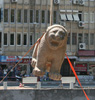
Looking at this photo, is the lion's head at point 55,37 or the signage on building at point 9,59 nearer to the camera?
the lion's head at point 55,37

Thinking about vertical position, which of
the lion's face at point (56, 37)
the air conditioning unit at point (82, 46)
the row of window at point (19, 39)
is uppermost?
the row of window at point (19, 39)

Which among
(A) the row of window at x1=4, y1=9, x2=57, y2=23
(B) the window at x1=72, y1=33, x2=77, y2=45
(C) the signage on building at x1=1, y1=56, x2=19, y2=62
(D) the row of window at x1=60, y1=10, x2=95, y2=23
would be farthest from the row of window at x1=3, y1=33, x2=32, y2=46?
(B) the window at x1=72, y1=33, x2=77, y2=45

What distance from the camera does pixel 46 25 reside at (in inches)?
1608

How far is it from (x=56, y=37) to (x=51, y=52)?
53cm

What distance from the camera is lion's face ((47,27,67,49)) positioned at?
7.40 m

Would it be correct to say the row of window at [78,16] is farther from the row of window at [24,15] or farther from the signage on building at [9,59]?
the signage on building at [9,59]

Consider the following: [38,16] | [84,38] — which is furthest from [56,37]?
[84,38]

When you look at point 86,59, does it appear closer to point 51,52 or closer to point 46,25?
point 46,25

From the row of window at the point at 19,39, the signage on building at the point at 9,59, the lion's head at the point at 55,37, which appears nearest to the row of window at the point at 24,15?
the row of window at the point at 19,39

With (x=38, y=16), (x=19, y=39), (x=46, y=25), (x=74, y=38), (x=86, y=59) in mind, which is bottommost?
(x=86, y=59)

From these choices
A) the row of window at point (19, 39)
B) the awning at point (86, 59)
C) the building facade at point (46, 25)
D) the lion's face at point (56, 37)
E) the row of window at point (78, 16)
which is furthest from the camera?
the row of window at point (78, 16)

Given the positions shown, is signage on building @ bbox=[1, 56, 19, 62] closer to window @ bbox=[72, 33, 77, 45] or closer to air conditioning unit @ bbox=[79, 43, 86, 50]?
window @ bbox=[72, 33, 77, 45]

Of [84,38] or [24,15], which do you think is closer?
[24,15]

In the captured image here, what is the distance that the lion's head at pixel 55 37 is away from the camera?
7.40 m
